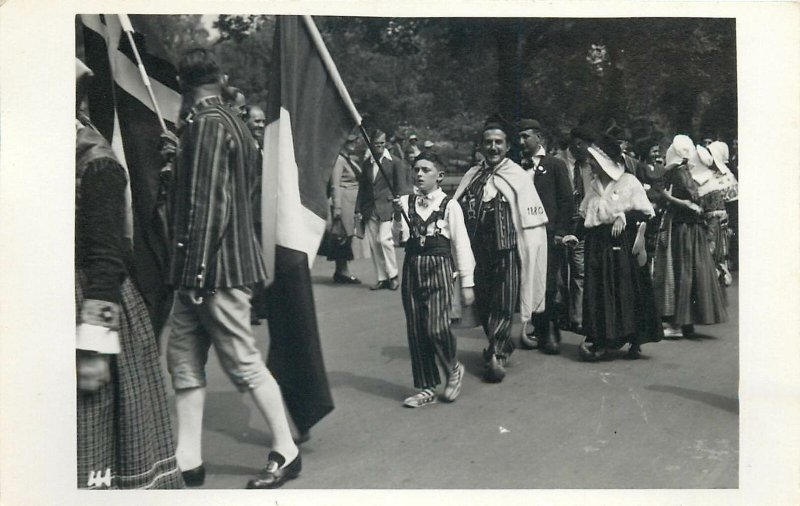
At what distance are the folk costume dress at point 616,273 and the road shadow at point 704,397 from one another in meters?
0.31

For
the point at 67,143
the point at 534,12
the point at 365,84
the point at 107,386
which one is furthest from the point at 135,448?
the point at 534,12

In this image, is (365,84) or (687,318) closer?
(365,84)

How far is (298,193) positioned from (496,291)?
1.19 metres

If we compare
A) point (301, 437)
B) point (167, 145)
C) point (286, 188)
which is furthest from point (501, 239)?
point (167, 145)

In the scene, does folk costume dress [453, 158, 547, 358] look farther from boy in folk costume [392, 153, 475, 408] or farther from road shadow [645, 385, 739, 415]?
A: road shadow [645, 385, 739, 415]

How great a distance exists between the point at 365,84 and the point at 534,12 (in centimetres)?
91

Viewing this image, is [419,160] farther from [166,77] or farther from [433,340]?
[166,77]

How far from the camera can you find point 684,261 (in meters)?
4.70

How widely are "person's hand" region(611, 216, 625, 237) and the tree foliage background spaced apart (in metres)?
0.52

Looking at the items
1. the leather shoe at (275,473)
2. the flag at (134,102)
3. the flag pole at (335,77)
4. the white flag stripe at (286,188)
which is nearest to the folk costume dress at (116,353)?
the flag at (134,102)

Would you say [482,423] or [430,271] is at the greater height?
[430,271]

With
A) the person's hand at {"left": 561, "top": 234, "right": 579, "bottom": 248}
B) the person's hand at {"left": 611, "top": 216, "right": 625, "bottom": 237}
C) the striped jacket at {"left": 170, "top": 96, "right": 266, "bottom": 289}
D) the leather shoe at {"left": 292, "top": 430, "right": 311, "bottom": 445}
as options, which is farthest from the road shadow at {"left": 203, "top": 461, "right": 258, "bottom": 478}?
the person's hand at {"left": 611, "top": 216, "right": 625, "bottom": 237}

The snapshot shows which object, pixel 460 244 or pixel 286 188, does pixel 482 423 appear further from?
pixel 286 188
